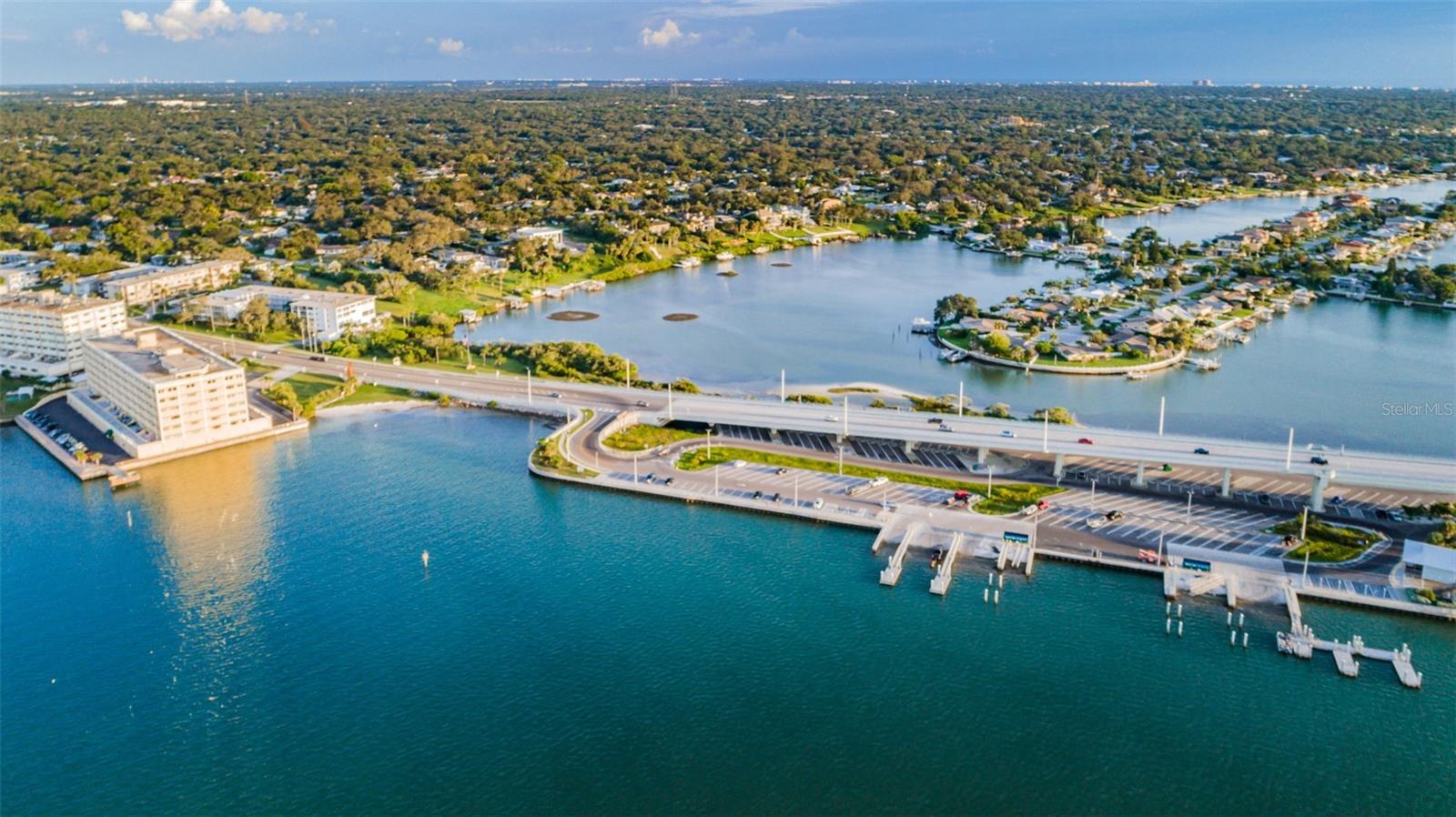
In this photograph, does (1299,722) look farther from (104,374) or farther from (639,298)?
(639,298)

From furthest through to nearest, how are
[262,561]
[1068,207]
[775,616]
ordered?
[1068,207] → [262,561] → [775,616]

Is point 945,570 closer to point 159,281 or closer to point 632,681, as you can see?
point 632,681

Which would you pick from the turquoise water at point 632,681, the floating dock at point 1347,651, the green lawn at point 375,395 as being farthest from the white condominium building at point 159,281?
the floating dock at point 1347,651

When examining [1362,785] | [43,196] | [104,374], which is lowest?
[1362,785]

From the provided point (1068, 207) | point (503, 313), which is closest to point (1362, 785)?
point (503, 313)

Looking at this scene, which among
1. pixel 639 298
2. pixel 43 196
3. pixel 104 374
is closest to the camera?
pixel 104 374

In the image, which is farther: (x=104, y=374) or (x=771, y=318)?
(x=771, y=318)

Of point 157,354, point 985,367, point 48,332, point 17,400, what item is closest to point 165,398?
point 157,354
